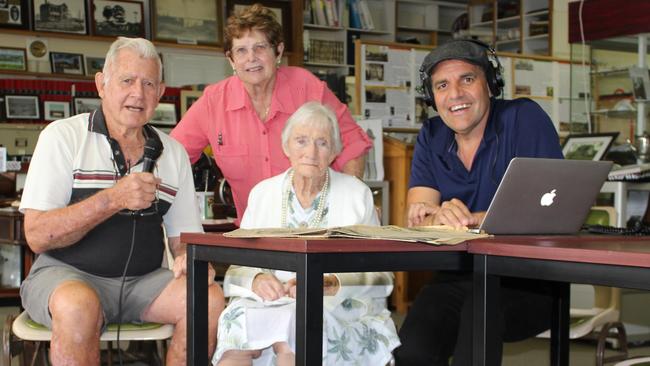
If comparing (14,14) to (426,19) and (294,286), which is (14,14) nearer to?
(426,19)

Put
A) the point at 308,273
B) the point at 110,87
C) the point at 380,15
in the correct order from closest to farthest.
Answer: the point at 308,273, the point at 110,87, the point at 380,15

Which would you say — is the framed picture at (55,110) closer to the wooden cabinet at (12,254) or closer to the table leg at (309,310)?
the wooden cabinet at (12,254)

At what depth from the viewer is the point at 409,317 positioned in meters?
2.30

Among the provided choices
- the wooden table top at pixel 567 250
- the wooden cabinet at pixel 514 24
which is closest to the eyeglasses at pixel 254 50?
the wooden table top at pixel 567 250

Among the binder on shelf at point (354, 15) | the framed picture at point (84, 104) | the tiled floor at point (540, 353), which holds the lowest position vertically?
the tiled floor at point (540, 353)

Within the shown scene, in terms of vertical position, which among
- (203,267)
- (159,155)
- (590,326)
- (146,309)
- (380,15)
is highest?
(380,15)

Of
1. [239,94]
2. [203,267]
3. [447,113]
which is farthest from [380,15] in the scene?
[203,267]

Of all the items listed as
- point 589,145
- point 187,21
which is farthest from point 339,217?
point 187,21

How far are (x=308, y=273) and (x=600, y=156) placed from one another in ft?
12.8

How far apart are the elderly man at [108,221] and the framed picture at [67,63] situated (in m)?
5.70

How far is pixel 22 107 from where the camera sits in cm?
743

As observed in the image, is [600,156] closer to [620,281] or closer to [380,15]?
[620,281]

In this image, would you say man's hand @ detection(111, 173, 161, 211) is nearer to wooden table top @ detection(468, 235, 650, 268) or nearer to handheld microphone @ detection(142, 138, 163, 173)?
handheld microphone @ detection(142, 138, 163, 173)

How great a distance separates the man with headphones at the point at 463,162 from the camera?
220 centimetres
